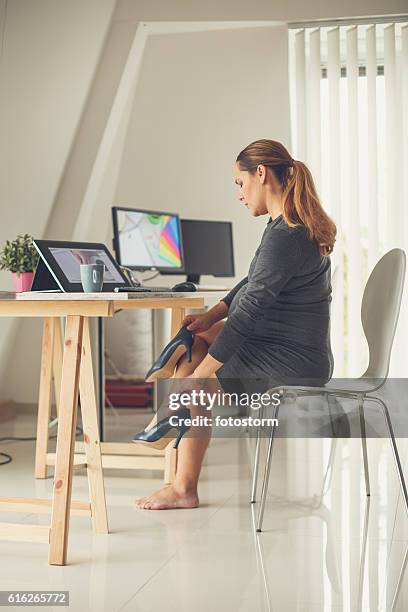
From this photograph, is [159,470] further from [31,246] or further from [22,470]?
[31,246]

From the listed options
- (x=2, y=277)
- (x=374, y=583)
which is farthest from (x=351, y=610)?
(x=2, y=277)

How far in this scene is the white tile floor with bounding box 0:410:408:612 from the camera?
205 cm

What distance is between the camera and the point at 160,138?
16.8ft

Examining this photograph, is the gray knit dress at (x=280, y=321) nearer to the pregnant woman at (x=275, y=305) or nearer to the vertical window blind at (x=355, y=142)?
the pregnant woman at (x=275, y=305)

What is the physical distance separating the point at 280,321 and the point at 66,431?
2.46ft

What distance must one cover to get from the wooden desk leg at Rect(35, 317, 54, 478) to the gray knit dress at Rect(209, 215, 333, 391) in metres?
0.89

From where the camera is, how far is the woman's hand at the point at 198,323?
2.84 meters

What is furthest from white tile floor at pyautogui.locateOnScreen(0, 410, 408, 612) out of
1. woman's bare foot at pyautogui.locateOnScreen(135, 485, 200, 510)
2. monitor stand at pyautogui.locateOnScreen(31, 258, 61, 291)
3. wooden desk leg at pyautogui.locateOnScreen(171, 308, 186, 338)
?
monitor stand at pyautogui.locateOnScreen(31, 258, 61, 291)

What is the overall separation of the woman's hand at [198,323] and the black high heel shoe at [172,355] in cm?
2

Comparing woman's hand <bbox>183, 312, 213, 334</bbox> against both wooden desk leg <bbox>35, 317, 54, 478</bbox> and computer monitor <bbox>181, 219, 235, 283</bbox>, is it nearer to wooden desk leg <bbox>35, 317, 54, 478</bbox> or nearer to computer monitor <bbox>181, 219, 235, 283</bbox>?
wooden desk leg <bbox>35, 317, 54, 478</bbox>

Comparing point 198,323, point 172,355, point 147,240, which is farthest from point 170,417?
point 147,240

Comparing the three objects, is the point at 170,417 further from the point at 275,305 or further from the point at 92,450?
the point at 275,305

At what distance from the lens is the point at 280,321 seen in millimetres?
2719

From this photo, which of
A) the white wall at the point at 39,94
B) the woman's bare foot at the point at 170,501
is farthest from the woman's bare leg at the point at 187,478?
the white wall at the point at 39,94
